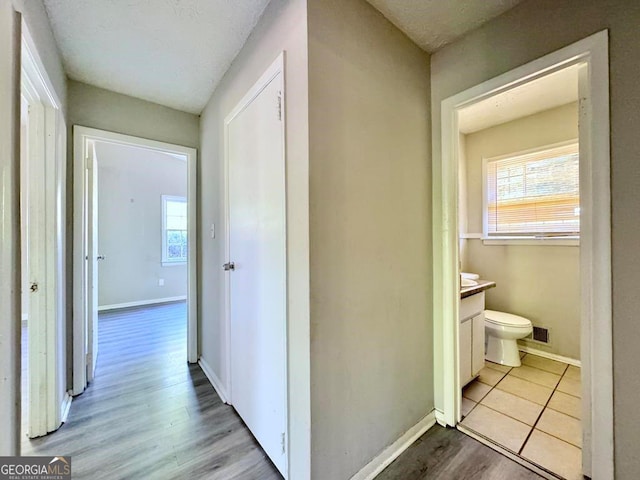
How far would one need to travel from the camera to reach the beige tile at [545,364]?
2.31 meters

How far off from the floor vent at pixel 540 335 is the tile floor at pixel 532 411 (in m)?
0.22

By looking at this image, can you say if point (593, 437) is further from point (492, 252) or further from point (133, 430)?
point (133, 430)

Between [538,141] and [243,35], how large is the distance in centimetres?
279

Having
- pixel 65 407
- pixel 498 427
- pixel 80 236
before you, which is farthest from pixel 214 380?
pixel 498 427

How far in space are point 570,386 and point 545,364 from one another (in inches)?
15.4

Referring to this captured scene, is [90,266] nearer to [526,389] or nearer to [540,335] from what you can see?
[526,389]

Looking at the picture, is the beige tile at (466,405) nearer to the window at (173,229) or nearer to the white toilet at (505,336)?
the white toilet at (505,336)

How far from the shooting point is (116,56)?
173cm

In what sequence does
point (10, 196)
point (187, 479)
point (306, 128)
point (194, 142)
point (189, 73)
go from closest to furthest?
1. point (10, 196)
2. point (306, 128)
3. point (187, 479)
4. point (189, 73)
5. point (194, 142)

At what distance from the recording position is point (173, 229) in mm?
5207

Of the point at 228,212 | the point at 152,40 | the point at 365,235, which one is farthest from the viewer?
the point at 228,212

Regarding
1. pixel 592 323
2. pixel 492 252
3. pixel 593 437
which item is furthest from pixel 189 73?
pixel 492 252

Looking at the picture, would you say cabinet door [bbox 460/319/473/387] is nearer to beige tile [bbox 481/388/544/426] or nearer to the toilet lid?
beige tile [bbox 481/388/544/426]

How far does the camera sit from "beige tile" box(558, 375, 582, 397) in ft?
6.48
